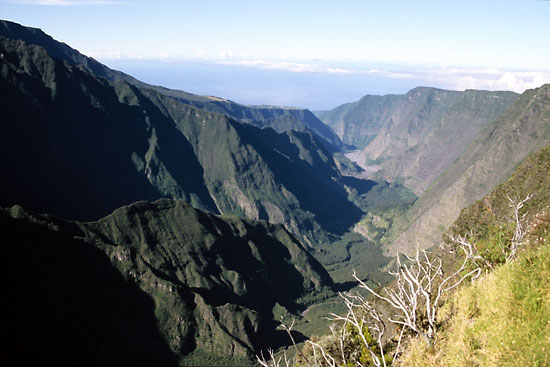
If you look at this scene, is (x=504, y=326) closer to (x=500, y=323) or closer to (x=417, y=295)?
(x=500, y=323)

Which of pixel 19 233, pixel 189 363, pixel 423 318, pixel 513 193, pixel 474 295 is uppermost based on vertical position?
pixel 474 295

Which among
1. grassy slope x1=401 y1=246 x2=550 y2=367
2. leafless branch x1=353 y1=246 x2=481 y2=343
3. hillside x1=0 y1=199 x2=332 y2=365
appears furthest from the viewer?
hillside x1=0 y1=199 x2=332 y2=365

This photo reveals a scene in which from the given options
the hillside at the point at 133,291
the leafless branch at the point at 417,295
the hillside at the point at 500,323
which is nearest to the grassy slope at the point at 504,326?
the hillside at the point at 500,323

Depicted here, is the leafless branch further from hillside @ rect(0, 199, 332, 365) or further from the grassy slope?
hillside @ rect(0, 199, 332, 365)

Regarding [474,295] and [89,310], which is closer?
[474,295]

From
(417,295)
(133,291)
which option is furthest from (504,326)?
(133,291)

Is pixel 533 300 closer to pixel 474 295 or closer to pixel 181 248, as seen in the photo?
pixel 474 295

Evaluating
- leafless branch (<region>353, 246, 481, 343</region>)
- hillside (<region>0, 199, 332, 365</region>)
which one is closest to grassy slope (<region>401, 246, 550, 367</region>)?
leafless branch (<region>353, 246, 481, 343</region>)

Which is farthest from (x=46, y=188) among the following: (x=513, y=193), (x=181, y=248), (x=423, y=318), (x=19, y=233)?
(x=423, y=318)

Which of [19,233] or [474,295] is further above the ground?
[474,295]
